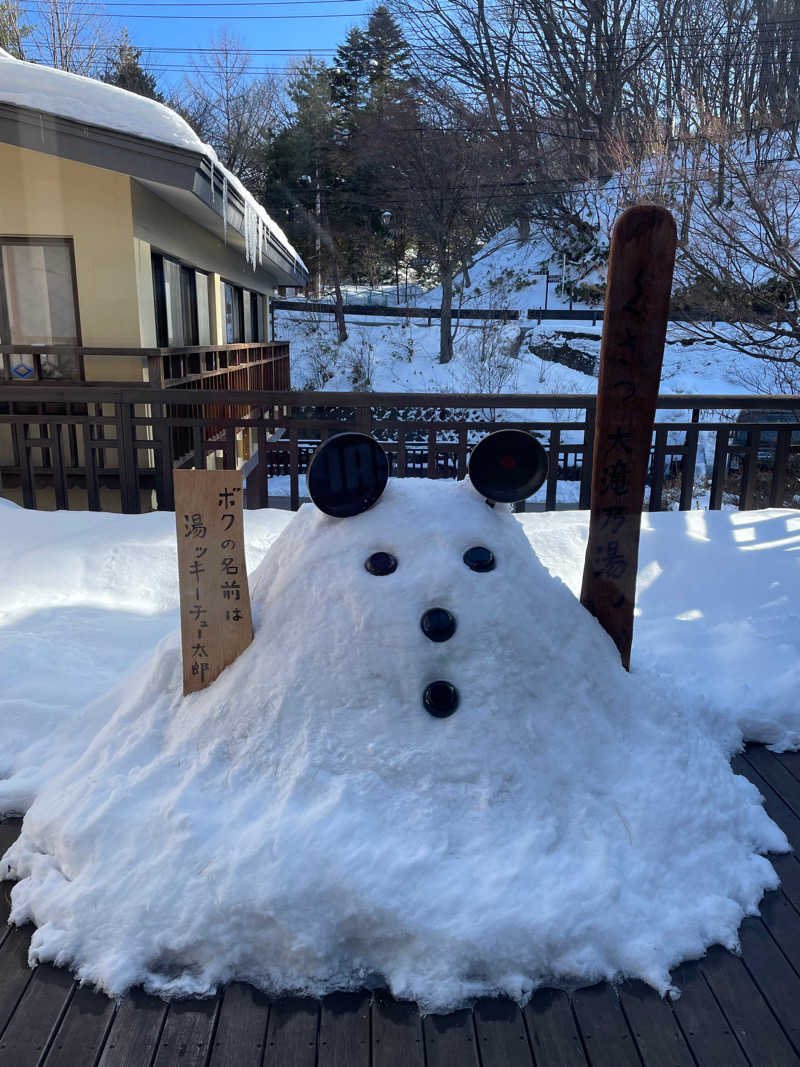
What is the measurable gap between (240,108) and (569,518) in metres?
23.3

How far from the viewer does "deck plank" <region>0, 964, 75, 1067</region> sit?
6.09ft

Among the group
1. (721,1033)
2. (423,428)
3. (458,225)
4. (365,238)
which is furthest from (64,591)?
(365,238)

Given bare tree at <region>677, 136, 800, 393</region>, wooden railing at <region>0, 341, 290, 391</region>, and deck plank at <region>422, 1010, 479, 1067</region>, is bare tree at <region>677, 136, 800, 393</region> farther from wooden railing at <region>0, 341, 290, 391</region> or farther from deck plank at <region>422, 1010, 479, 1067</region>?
deck plank at <region>422, 1010, 479, 1067</region>

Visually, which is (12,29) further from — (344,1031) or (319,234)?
(344,1031)

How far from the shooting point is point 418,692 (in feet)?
7.89

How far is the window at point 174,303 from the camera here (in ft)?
29.5

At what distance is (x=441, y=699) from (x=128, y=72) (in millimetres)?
26647

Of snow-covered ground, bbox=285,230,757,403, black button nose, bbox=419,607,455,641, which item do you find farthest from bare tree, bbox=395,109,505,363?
black button nose, bbox=419,607,455,641

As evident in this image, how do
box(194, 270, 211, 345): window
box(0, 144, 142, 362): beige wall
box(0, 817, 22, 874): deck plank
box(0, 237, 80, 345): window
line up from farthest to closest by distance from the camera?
box(194, 270, 211, 345): window, box(0, 237, 80, 345): window, box(0, 144, 142, 362): beige wall, box(0, 817, 22, 874): deck plank

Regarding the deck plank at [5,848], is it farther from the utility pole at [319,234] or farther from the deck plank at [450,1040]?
the utility pole at [319,234]

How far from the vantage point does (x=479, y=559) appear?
99.7 inches

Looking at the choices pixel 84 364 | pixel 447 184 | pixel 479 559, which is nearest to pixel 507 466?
pixel 479 559

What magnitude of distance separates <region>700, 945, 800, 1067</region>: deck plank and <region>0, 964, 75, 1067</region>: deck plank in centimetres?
172

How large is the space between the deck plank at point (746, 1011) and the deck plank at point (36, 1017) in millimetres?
1715
